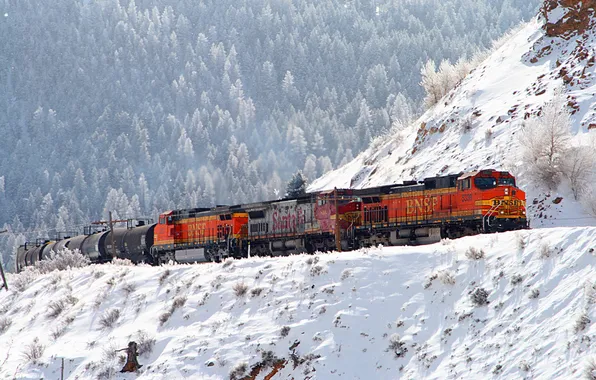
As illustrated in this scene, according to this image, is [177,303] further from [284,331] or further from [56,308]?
[56,308]

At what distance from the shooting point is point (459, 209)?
109 ft

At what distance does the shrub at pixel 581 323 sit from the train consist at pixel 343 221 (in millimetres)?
12847

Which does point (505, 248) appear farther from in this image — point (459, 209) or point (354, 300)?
point (459, 209)

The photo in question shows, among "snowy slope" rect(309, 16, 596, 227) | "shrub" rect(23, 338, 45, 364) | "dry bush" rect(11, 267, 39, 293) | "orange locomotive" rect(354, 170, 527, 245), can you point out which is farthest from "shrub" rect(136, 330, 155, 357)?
"snowy slope" rect(309, 16, 596, 227)

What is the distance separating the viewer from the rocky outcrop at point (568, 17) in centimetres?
5962

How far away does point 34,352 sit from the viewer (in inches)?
1152

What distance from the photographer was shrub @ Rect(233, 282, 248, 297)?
29.0 m

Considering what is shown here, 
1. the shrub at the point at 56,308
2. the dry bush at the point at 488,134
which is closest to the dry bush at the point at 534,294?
the shrub at the point at 56,308

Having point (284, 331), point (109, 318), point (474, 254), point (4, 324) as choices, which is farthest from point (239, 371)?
point (4, 324)

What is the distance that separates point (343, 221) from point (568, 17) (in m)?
33.7

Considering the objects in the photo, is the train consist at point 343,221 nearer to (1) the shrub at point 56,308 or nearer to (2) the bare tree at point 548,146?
(1) the shrub at point 56,308

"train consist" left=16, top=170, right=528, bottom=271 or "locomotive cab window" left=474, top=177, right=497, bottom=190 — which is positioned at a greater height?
"locomotive cab window" left=474, top=177, right=497, bottom=190

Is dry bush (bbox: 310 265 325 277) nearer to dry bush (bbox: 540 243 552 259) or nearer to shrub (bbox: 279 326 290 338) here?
shrub (bbox: 279 326 290 338)

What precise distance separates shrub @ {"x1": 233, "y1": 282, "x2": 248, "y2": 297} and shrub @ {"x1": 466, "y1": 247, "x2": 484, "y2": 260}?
29.0 feet
